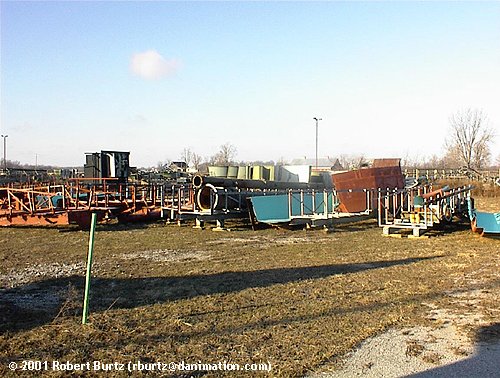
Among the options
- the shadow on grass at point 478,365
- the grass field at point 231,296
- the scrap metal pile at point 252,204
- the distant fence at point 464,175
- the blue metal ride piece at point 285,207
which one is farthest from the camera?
the distant fence at point 464,175

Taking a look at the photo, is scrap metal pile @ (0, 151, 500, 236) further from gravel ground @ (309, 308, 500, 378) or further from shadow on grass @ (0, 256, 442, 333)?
gravel ground @ (309, 308, 500, 378)

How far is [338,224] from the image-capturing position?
56.0 feet

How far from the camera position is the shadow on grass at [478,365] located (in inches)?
170

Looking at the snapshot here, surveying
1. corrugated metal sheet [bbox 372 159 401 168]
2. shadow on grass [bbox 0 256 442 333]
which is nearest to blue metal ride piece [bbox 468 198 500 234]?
shadow on grass [bbox 0 256 442 333]

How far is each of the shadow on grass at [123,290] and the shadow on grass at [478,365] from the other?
11.4 ft

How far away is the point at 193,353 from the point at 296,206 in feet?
39.7

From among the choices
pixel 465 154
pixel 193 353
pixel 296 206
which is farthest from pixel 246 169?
pixel 465 154

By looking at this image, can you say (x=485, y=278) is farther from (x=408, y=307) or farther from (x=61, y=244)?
(x=61, y=244)

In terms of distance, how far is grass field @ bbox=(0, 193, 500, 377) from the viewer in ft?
16.3

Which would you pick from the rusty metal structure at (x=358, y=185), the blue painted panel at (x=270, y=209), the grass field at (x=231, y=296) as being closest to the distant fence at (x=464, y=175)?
the rusty metal structure at (x=358, y=185)

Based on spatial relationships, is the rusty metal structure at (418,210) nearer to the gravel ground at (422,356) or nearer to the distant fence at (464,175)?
the gravel ground at (422,356)

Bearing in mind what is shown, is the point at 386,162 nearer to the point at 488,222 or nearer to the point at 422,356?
the point at 488,222

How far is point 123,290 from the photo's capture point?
7.54m

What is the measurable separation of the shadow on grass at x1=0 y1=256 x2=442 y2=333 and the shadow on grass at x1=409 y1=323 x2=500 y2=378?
3.49 meters
